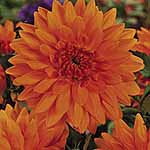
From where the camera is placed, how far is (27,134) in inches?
33.2

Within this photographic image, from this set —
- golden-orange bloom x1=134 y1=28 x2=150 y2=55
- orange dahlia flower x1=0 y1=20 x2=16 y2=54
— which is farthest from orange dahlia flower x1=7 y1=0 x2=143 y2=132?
orange dahlia flower x1=0 y1=20 x2=16 y2=54

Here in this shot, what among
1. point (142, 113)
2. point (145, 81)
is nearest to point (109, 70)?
point (142, 113)

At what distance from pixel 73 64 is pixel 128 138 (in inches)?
5.2

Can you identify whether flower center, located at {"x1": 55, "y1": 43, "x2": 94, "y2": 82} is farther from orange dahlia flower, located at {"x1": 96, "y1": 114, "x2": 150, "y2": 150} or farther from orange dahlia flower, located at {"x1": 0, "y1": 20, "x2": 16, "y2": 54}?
orange dahlia flower, located at {"x1": 0, "y1": 20, "x2": 16, "y2": 54}

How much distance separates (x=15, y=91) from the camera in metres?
0.99

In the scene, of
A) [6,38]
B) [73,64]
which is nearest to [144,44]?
[73,64]

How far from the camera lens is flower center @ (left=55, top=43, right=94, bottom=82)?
2.83 feet

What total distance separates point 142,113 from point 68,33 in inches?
7.7

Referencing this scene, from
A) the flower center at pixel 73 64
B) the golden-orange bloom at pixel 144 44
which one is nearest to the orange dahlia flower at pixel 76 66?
the flower center at pixel 73 64

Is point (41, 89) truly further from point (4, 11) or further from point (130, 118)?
point (4, 11)

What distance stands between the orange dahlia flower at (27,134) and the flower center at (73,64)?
0.24ft

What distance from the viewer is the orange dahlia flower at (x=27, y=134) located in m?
0.84

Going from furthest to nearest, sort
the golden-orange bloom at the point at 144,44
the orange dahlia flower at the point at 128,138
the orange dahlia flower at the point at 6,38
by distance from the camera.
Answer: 1. the orange dahlia flower at the point at 6,38
2. the golden-orange bloom at the point at 144,44
3. the orange dahlia flower at the point at 128,138

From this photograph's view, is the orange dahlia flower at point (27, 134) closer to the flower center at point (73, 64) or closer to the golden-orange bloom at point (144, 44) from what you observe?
the flower center at point (73, 64)
